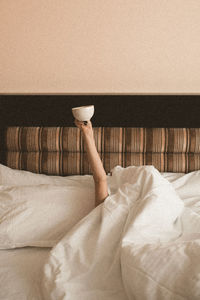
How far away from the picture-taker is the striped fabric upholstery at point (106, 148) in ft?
4.02

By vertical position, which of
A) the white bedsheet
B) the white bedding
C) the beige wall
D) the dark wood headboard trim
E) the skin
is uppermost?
the beige wall

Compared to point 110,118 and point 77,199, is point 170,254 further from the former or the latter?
point 110,118

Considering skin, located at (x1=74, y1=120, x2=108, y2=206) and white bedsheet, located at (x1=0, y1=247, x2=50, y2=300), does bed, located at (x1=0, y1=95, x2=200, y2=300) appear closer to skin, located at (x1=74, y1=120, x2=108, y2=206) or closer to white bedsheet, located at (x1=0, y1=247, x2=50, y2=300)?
skin, located at (x1=74, y1=120, x2=108, y2=206)

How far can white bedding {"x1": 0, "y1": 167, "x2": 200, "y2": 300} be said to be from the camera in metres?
0.52

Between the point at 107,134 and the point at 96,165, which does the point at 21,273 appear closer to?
the point at 96,165

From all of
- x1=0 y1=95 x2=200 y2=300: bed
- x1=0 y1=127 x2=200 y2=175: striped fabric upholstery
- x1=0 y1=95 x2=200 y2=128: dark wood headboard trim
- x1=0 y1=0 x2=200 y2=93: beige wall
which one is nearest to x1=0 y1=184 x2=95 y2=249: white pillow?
x1=0 y1=95 x2=200 y2=300: bed

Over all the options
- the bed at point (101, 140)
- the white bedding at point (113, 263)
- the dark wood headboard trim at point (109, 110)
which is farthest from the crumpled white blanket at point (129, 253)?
the dark wood headboard trim at point (109, 110)

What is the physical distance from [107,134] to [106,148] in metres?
0.08

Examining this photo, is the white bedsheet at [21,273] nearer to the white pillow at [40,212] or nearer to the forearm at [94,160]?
the white pillow at [40,212]

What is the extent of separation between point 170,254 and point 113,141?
2.46 ft

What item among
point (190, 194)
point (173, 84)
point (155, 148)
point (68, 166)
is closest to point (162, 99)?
point (173, 84)

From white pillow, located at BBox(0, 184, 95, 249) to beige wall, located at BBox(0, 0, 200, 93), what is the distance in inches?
26.4

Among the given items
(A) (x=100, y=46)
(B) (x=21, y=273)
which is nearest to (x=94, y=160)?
(B) (x=21, y=273)

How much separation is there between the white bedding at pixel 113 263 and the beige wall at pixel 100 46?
0.70 m
